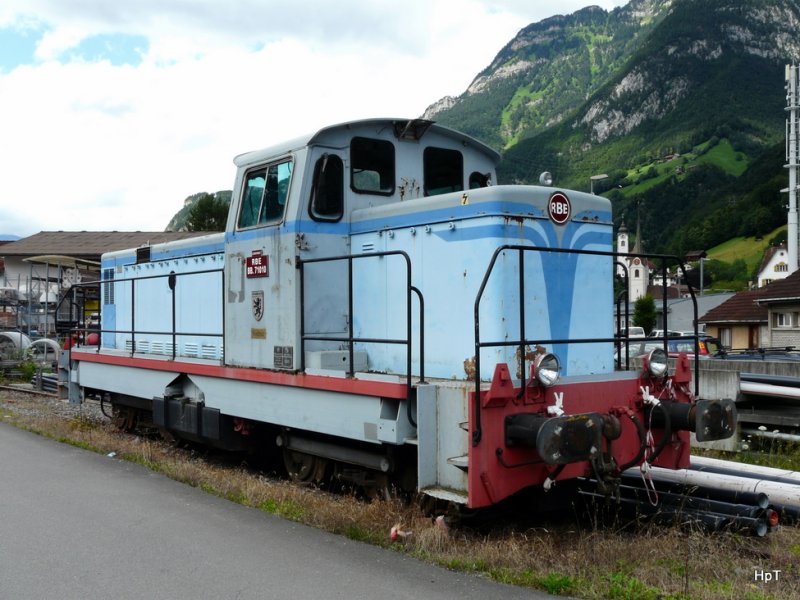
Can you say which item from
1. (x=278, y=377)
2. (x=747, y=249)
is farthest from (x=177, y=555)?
(x=747, y=249)

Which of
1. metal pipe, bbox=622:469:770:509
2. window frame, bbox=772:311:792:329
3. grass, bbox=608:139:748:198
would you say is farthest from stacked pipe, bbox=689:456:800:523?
grass, bbox=608:139:748:198

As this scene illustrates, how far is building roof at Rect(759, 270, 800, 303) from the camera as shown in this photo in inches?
1253

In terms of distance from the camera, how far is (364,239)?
692 cm

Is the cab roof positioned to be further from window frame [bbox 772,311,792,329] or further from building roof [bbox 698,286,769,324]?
building roof [bbox 698,286,769,324]

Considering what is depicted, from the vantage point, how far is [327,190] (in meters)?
6.89

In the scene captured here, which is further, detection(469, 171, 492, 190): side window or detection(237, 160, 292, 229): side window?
detection(469, 171, 492, 190): side window

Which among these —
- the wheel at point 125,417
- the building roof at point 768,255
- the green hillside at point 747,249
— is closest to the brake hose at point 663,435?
the wheel at point 125,417

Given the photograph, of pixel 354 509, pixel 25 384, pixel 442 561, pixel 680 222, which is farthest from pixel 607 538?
pixel 680 222

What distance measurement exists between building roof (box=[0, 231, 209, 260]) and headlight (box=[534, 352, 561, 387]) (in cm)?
3805

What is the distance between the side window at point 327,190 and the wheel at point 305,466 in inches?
90.4

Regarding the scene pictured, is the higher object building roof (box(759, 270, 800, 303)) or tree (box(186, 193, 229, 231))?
tree (box(186, 193, 229, 231))

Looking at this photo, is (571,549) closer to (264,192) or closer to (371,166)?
(371,166)

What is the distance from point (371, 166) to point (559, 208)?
6.11 feet

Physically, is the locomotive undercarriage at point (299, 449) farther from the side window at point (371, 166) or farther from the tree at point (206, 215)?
the tree at point (206, 215)
